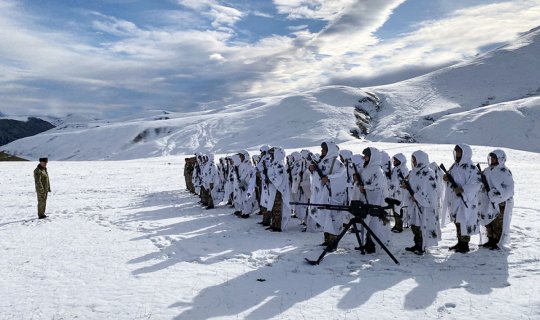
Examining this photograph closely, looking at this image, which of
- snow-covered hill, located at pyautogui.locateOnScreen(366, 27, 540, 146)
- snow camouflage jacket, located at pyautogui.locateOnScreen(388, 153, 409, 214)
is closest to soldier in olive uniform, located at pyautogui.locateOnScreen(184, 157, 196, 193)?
snow camouflage jacket, located at pyautogui.locateOnScreen(388, 153, 409, 214)

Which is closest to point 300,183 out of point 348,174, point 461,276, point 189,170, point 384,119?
Result: point 348,174

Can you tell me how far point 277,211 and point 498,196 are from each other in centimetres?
619

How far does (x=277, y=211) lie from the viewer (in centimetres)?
1302

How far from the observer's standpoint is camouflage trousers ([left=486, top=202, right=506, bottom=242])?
10.2 m

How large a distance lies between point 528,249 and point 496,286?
3.22 metres

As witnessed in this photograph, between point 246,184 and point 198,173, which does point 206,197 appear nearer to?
point 198,173

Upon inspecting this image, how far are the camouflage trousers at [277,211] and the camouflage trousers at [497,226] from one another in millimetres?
5858

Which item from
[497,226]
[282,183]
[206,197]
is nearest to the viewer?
[497,226]

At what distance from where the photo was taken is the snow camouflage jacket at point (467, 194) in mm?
9953

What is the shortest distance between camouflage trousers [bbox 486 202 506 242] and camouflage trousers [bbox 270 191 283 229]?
5858 millimetres

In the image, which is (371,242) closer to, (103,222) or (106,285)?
(106,285)

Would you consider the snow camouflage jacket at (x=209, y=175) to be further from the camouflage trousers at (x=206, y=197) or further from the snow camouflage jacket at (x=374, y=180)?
the snow camouflage jacket at (x=374, y=180)

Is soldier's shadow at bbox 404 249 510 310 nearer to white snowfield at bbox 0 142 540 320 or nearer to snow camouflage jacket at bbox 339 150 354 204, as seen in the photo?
white snowfield at bbox 0 142 540 320

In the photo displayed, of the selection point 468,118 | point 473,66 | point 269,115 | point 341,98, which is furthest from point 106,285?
point 473,66
